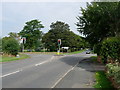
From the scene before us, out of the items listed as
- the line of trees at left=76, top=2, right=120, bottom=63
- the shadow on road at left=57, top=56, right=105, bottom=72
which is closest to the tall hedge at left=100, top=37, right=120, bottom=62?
the line of trees at left=76, top=2, right=120, bottom=63

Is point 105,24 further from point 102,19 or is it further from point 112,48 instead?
point 112,48

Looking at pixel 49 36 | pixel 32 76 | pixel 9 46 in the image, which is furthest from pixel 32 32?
pixel 32 76

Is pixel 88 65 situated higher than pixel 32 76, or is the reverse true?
pixel 32 76

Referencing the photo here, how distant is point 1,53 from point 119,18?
87.8ft

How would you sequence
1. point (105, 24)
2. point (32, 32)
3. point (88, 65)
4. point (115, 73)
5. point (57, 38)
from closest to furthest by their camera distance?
point (115, 73), point (88, 65), point (105, 24), point (57, 38), point (32, 32)

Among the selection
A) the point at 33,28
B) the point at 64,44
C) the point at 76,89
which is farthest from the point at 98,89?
the point at 33,28

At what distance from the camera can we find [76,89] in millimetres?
8789

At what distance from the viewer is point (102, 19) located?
77.1 feet

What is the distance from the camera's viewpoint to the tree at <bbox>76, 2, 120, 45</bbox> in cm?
2262

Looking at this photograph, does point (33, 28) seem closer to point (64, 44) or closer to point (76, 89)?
point (64, 44)

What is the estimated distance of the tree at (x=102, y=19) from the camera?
22625 mm

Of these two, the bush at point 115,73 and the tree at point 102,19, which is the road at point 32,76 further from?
the tree at point 102,19

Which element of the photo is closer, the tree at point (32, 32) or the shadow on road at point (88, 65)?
the shadow on road at point (88, 65)

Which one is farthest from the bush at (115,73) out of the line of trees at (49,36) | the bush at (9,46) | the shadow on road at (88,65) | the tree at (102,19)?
the line of trees at (49,36)
